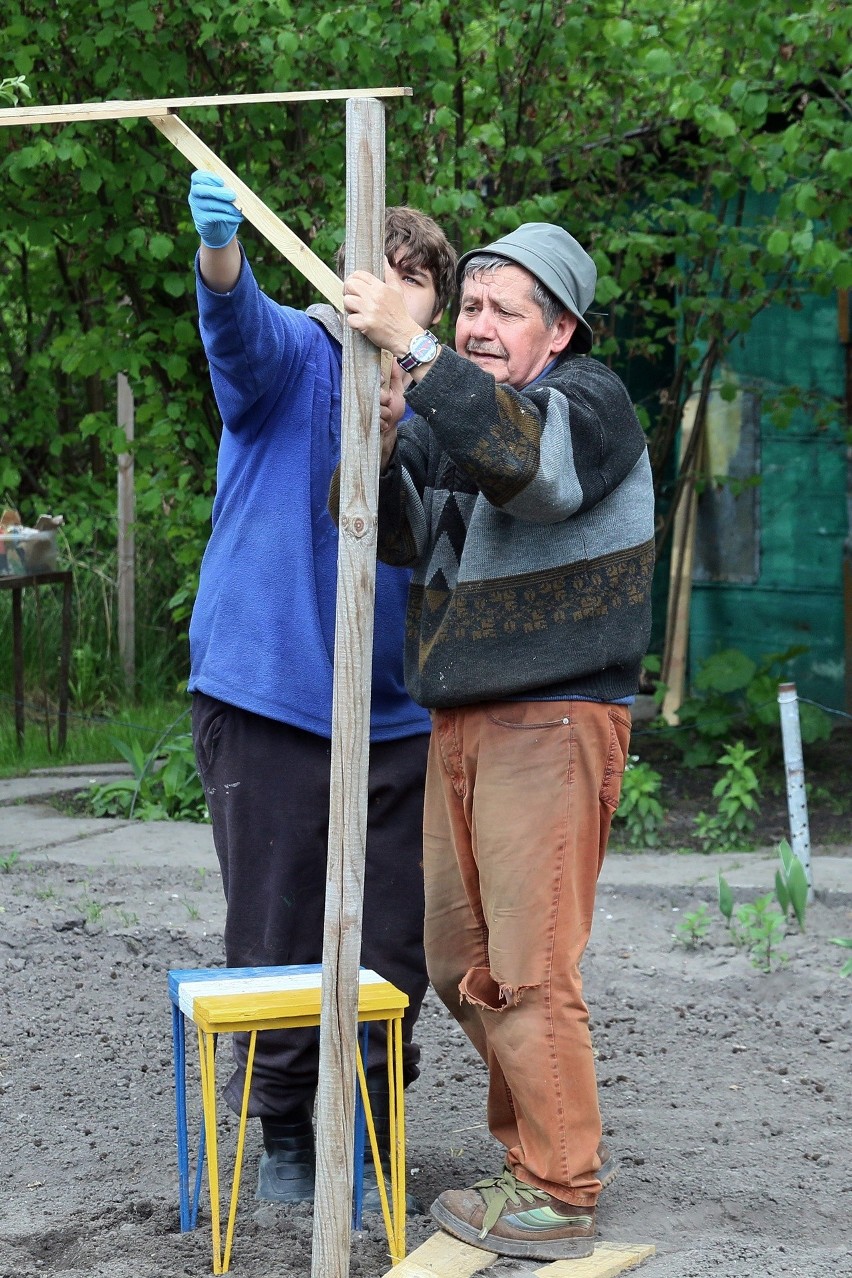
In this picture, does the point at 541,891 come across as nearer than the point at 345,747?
No

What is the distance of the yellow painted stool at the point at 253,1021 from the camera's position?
8.42 ft

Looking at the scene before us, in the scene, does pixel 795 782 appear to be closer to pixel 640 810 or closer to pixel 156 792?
pixel 640 810

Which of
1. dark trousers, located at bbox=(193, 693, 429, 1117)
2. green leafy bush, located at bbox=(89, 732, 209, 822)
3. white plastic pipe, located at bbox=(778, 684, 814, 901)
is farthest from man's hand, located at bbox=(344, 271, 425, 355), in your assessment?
green leafy bush, located at bbox=(89, 732, 209, 822)

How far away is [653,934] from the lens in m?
4.89

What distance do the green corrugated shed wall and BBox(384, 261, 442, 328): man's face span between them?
5359 millimetres

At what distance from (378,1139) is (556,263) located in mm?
1773

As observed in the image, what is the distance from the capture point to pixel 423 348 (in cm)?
234

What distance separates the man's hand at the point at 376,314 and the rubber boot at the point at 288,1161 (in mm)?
1503

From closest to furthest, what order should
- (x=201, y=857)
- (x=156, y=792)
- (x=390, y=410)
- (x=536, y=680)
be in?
(x=536, y=680) < (x=390, y=410) < (x=201, y=857) < (x=156, y=792)

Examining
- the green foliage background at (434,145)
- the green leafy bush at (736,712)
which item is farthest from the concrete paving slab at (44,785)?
the green leafy bush at (736,712)

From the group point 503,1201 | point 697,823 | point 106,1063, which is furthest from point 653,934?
point 503,1201

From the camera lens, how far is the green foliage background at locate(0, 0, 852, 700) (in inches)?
222

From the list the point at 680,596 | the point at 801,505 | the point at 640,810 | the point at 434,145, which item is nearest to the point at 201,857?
the point at 640,810

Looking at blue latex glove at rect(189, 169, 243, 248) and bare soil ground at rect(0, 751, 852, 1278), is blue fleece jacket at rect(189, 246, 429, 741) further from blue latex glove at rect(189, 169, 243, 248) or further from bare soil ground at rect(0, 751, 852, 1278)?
bare soil ground at rect(0, 751, 852, 1278)
